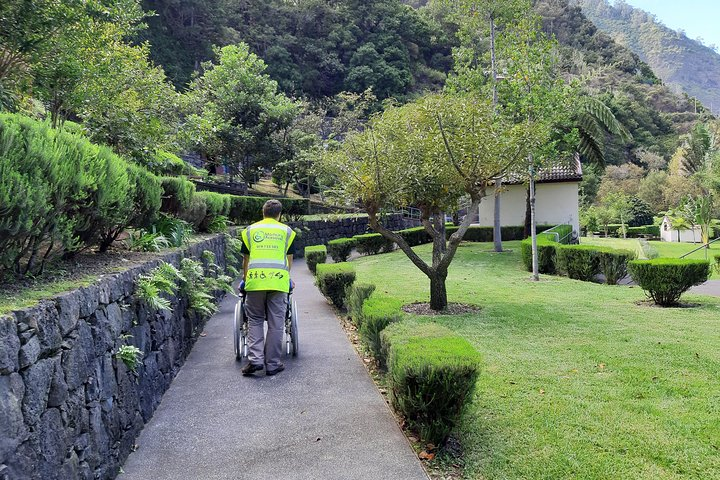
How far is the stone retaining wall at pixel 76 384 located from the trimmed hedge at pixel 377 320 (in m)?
2.37

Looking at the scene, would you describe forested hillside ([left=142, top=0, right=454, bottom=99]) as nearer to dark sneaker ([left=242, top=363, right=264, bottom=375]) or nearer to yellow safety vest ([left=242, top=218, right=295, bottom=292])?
yellow safety vest ([left=242, top=218, right=295, bottom=292])

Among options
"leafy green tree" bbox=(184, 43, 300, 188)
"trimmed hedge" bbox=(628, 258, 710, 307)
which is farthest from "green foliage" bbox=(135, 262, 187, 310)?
"leafy green tree" bbox=(184, 43, 300, 188)

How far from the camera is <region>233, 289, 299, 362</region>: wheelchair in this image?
230 inches

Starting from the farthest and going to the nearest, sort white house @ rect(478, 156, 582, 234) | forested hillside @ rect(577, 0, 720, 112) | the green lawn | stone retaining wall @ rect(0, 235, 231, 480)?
forested hillside @ rect(577, 0, 720, 112) < white house @ rect(478, 156, 582, 234) < the green lawn < stone retaining wall @ rect(0, 235, 231, 480)

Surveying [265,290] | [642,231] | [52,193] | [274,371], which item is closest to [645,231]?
[642,231]

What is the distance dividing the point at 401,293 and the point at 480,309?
7.20ft

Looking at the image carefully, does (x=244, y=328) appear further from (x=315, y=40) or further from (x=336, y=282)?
(x=315, y=40)

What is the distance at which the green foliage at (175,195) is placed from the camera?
25.4ft

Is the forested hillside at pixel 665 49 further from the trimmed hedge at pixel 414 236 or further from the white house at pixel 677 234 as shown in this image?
the trimmed hedge at pixel 414 236

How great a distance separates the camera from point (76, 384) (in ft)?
9.43

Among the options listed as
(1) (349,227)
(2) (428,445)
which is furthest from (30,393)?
(1) (349,227)

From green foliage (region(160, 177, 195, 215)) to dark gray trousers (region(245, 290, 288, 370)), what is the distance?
318 centimetres

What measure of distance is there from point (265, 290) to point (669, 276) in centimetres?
795

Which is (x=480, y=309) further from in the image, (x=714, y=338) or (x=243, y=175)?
(x=243, y=175)
